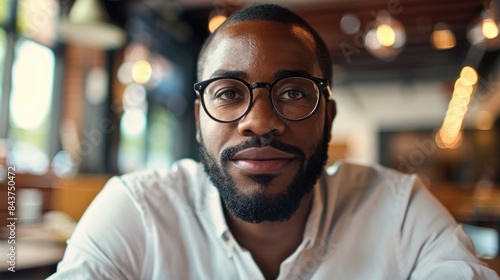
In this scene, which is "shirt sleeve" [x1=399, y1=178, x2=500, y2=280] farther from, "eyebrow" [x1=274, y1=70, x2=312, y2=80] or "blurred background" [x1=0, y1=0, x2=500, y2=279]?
"eyebrow" [x1=274, y1=70, x2=312, y2=80]

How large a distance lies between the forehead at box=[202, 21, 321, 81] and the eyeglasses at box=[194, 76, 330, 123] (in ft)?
0.10

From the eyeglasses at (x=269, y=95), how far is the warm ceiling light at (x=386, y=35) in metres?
3.56

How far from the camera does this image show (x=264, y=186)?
98cm

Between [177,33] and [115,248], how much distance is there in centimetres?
546

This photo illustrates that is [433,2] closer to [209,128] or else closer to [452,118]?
[452,118]

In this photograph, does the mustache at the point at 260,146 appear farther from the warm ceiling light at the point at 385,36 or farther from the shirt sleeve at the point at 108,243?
the warm ceiling light at the point at 385,36

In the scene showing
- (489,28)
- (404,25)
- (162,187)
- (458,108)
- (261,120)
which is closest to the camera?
(261,120)

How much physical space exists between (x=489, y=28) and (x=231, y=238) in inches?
120

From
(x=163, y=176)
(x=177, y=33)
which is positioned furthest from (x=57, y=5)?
(x=163, y=176)

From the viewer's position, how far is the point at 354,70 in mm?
9141

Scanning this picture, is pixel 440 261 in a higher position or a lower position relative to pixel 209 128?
lower

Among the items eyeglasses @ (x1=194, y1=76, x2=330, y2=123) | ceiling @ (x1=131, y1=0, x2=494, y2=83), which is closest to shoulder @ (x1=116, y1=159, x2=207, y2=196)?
eyeglasses @ (x1=194, y1=76, x2=330, y2=123)

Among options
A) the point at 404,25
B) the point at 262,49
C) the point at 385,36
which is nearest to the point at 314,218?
the point at 262,49

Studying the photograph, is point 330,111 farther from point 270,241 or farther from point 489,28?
point 489,28
